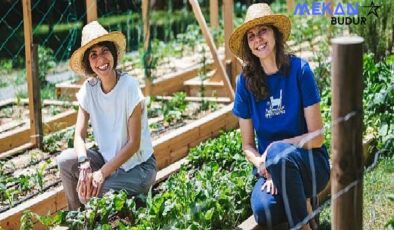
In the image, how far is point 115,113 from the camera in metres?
4.97

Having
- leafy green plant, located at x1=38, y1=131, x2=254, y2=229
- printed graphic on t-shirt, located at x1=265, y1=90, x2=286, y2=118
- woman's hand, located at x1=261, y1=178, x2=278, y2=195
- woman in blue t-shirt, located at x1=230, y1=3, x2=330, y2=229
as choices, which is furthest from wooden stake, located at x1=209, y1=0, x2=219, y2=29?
woman's hand, located at x1=261, y1=178, x2=278, y2=195

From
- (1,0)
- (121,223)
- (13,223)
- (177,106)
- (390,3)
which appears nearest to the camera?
(121,223)

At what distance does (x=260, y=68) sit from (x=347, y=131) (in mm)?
1587

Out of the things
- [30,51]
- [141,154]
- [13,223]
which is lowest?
[13,223]

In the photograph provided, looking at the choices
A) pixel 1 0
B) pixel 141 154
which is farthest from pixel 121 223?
pixel 1 0

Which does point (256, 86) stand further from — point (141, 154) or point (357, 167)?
point (357, 167)

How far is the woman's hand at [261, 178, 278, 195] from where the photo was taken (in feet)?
14.2

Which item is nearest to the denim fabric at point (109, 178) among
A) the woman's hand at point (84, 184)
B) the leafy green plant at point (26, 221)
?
the woman's hand at point (84, 184)

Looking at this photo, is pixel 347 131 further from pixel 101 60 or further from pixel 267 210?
pixel 101 60

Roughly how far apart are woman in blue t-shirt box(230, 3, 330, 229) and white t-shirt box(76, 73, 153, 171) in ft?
2.23

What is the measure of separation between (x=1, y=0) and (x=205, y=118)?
5937 mm

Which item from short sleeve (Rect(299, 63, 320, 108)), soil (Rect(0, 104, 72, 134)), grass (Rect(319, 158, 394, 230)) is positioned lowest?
grass (Rect(319, 158, 394, 230))

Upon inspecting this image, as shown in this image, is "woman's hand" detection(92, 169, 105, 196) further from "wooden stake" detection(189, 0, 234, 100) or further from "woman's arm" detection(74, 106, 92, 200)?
"wooden stake" detection(189, 0, 234, 100)

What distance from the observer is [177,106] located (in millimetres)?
7559
